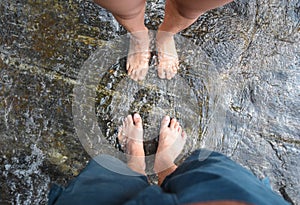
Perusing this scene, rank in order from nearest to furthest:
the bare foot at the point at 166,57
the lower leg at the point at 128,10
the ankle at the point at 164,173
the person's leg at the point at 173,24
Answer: the lower leg at the point at 128,10 < the person's leg at the point at 173,24 < the ankle at the point at 164,173 < the bare foot at the point at 166,57

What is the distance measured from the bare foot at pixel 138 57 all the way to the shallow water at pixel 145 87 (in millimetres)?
69

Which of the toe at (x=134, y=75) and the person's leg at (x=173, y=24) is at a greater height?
the person's leg at (x=173, y=24)

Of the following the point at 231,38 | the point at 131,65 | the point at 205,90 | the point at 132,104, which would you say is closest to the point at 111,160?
the point at 132,104

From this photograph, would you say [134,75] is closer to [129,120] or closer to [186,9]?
[129,120]

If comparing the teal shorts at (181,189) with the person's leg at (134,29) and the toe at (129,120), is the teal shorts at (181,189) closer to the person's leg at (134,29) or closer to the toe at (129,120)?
the toe at (129,120)

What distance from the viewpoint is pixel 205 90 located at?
1855 mm

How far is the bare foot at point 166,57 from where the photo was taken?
1.81 metres

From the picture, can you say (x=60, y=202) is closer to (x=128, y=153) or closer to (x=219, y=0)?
(x=128, y=153)

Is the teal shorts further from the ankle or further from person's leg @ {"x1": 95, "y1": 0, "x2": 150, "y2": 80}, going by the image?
person's leg @ {"x1": 95, "y1": 0, "x2": 150, "y2": 80}

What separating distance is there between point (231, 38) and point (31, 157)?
4.04 feet

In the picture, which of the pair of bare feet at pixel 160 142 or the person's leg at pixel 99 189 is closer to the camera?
the person's leg at pixel 99 189

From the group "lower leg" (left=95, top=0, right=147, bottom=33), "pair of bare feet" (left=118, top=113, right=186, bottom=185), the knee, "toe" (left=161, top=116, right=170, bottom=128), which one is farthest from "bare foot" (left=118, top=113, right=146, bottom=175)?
the knee

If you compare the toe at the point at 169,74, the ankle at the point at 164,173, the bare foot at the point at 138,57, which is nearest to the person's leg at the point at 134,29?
the bare foot at the point at 138,57

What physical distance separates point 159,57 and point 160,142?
0.45 m
